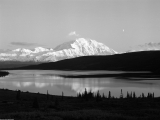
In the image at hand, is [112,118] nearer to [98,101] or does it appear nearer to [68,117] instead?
[68,117]

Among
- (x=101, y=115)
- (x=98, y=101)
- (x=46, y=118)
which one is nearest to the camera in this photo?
(x=46, y=118)

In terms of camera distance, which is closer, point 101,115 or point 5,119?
point 5,119

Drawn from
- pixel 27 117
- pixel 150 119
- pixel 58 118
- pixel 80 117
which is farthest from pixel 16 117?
pixel 150 119

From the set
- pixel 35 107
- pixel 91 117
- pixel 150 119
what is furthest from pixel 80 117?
pixel 35 107

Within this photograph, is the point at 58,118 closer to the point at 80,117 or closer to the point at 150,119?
the point at 80,117

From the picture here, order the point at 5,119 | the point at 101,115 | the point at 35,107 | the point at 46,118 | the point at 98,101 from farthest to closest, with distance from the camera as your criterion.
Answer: the point at 98,101 < the point at 35,107 < the point at 101,115 < the point at 46,118 < the point at 5,119

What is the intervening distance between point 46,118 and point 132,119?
32.9ft

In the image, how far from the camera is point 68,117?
1151 inches

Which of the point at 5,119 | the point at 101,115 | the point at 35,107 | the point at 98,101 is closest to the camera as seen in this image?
the point at 5,119

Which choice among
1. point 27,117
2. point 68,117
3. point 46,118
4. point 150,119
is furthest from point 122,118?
point 27,117

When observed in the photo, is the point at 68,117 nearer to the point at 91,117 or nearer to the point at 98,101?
the point at 91,117

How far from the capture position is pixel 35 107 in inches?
1563

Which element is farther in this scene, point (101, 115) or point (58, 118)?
point (101, 115)

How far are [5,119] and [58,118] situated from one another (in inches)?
234
